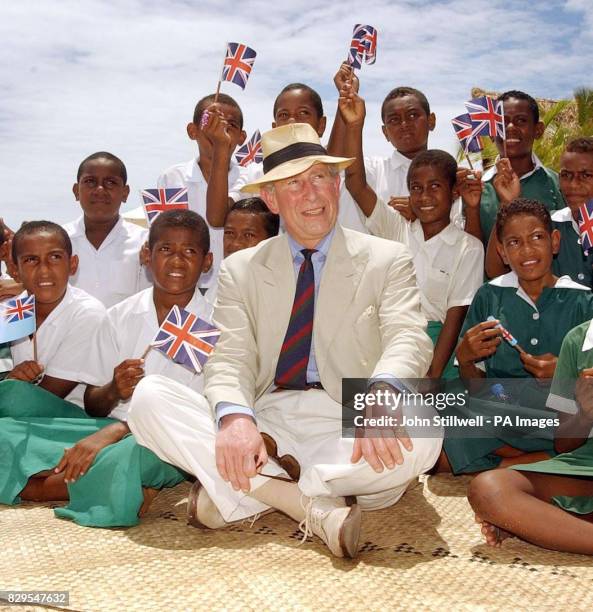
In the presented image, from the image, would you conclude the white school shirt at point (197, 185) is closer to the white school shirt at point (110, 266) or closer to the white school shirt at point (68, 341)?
the white school shirt at point (110, 266)

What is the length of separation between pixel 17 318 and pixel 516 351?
9.50 feet

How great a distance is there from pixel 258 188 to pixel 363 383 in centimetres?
116

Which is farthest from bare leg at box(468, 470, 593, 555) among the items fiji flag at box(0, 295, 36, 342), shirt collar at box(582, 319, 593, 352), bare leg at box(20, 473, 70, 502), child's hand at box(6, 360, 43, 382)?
fiji flag at box(0, 295, 36, 342)

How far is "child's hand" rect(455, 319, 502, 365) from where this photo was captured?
4.46 meters

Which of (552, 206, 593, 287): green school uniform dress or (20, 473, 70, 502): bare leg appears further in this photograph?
(552, 206, 593, 287): green school uniform dress

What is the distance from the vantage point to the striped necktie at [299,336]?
4008 millimetres

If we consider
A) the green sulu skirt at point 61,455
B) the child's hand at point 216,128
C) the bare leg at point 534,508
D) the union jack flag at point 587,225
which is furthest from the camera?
the child's hand at point 216,128

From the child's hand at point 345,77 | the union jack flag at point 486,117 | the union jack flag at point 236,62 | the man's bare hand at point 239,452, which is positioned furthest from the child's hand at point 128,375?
the union jack flag at point 486,117

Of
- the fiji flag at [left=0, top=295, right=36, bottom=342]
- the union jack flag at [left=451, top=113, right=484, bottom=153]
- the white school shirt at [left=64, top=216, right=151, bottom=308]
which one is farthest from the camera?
the white school shirt at [left=64, top=216, right=151, bottom=308]

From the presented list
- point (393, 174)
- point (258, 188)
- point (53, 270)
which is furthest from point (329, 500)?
point (393, 174)

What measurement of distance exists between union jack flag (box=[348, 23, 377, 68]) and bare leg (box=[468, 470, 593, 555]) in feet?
12.2

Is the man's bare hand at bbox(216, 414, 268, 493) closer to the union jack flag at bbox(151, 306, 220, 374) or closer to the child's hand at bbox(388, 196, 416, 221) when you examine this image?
the union jack flag at bbox(151, 306, 220, 374)

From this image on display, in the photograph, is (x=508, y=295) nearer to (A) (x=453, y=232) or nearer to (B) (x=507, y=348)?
(B) (x=507, y=348)

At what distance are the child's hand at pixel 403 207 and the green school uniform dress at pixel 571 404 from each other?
7.13 feet
